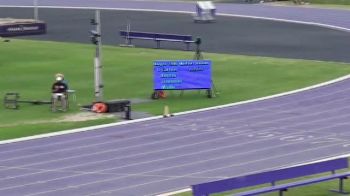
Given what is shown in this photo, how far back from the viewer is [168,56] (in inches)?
2071

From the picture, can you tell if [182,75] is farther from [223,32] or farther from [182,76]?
[223,32]

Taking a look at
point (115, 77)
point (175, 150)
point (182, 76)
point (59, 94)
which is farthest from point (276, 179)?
point (115, 77)

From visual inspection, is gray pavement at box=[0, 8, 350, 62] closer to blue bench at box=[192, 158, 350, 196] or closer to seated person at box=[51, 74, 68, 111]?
seated person at box=[51, 74, 68, 111]

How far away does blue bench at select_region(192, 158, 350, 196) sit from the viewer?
21.1 meters

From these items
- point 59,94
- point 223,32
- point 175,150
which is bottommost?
point 175,150

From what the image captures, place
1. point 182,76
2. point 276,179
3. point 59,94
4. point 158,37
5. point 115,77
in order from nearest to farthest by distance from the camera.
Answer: point 276,179 < point 59,94 < point 182,76 < point 115,77 < point 158,37

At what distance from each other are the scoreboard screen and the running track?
125 inches

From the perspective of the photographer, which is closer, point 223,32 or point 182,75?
point 182,75

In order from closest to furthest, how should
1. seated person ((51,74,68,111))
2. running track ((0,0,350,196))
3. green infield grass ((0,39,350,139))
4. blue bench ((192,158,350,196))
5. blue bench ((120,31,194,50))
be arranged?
blue bench ((192,158,350,196))
running track ((0,0,350,196))
green infield grass ((0,39,350,139))
seated person ((51,74,68,111))
blue bench ((120,31,194,50))

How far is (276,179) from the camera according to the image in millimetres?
22656

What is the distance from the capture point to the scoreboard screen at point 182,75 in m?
40.2

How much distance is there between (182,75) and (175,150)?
11.3 m

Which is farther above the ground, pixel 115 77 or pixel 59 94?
pixel 59 94

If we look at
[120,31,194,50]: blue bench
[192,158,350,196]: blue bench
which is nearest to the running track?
[192,158,350,196]: blue bench
